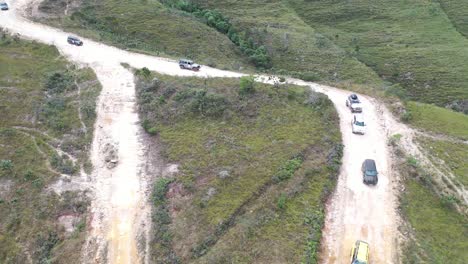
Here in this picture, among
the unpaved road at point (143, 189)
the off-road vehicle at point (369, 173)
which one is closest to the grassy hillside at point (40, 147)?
the unpaved road at point (143, 189)

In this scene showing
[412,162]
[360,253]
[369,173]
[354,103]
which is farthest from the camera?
[354,103]

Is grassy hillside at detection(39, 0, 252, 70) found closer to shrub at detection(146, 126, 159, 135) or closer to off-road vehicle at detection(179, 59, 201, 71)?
off-road vehicle at detection(179, 59, 201, 71)

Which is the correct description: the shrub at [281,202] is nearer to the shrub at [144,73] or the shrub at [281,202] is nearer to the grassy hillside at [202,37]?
the shrub at [144,73]

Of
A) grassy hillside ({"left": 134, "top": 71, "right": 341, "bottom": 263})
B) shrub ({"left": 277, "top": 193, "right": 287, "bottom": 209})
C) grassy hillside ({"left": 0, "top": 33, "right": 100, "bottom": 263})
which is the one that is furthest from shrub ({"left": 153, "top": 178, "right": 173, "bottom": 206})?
shrub ({"left": 277, "top": 193, "right": 287, "bottom": 209})

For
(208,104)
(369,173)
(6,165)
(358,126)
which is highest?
(358,126)

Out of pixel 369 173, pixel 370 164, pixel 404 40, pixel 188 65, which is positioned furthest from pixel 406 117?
pixel 404 40

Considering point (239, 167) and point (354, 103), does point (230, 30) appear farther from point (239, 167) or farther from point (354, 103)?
point (239, 167)
